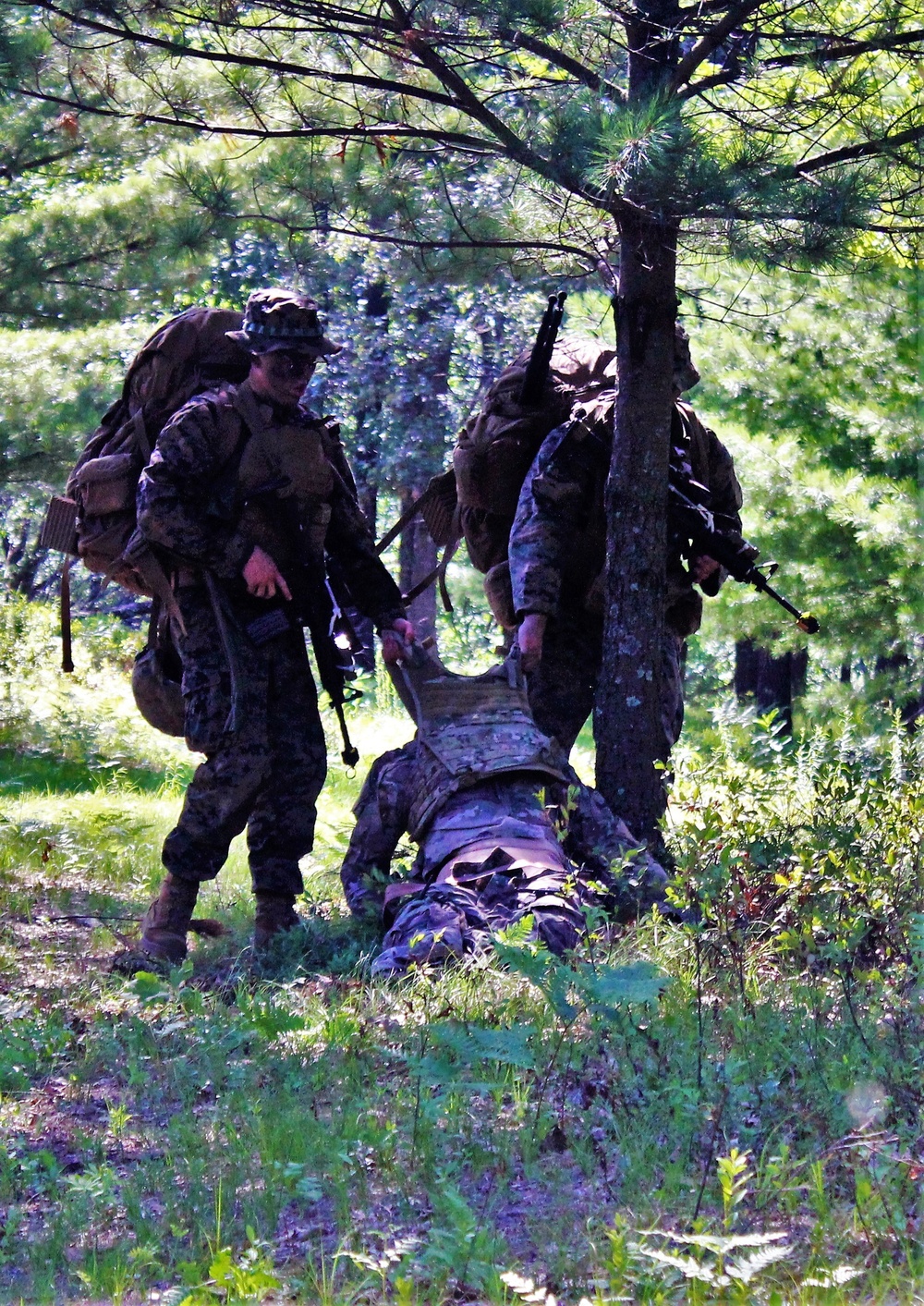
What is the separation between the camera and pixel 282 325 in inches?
236

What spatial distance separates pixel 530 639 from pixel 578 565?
70cm

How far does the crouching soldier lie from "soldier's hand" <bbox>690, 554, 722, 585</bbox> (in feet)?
3.77

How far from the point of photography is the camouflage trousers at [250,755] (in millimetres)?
6090

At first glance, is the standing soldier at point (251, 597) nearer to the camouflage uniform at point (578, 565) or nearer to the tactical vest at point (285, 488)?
the tactical vest at point (285, 488)

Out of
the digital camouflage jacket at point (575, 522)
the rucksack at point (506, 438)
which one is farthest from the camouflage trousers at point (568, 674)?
the rucksack at point (506, 438)

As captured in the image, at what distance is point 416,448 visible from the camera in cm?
1739

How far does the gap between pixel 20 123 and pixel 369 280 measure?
290 inches

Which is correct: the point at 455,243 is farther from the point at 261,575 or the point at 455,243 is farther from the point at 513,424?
the point at 261,575

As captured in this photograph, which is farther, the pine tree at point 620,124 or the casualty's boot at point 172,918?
the casualty's boot at point 172,918

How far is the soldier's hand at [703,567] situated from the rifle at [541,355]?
1.13m

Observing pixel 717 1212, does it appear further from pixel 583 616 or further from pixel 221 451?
pixel 583 616

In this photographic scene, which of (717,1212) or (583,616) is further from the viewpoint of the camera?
(583,616)

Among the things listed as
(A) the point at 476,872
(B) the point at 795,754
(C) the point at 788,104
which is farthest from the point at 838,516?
(A) the point at 476,872

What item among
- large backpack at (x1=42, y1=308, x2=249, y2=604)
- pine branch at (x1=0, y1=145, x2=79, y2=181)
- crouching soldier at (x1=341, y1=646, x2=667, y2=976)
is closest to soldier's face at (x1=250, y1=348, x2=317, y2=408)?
large backpack at (x1=42, y1=308, x2=249, y2=604)
